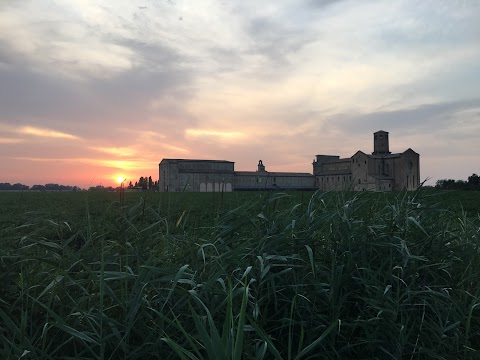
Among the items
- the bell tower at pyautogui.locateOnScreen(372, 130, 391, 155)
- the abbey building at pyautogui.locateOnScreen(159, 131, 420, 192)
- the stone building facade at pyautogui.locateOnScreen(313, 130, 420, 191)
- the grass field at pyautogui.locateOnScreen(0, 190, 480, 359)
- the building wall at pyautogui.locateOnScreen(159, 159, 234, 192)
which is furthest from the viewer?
the building wall at pyautogui.locateOnScreen(159, 159, 234, 192)

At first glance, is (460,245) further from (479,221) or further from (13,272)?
(13,272)

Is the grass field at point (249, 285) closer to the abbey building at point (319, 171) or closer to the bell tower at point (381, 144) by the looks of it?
the abbey building at point (319, 171)

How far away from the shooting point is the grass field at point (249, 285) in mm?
2590

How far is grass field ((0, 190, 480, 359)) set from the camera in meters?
2.59

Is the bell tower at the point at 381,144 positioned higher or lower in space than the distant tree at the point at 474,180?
higher

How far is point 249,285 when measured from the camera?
9.98 feet

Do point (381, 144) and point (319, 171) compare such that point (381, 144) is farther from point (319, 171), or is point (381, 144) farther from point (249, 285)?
point (249, 285)

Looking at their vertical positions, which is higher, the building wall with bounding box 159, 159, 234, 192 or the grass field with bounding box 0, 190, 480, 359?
the building wall with bounding box 159, 159, 234, 192

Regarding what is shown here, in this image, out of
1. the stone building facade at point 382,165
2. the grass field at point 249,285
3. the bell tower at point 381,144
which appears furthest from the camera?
the bell tower at point 381,144

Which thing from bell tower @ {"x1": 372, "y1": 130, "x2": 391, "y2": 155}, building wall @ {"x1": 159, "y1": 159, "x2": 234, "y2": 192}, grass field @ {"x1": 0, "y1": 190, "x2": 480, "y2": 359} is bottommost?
grass field @ {"x1": 0, "y1": 190, "x2": 480, "y2": 359}

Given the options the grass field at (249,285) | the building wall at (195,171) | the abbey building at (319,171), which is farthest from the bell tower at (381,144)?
the grass field at (249,285)

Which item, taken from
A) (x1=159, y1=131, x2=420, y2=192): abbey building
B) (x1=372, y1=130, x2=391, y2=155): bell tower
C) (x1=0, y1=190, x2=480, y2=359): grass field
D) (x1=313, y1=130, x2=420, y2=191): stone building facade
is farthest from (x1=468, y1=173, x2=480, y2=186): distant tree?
(x1=0, y1=190, x2=480, y2=359): grass field

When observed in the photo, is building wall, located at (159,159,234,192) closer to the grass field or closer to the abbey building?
the abbey building

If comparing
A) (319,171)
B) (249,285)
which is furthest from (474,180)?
(249,285)
